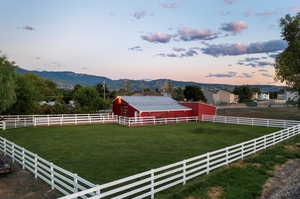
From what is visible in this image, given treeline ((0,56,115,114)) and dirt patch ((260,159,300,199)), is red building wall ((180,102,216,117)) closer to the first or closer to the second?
treeline ((0,56,115,114))

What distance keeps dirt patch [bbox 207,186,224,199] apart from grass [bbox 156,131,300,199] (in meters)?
0.04

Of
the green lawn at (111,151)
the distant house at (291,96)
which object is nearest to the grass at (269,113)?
the distant house at (291,96)

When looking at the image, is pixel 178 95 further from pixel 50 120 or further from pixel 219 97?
pixel 50 120

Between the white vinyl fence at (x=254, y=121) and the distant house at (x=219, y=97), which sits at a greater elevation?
the distant house at (x=219, y=97)

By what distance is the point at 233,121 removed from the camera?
97.7 feet

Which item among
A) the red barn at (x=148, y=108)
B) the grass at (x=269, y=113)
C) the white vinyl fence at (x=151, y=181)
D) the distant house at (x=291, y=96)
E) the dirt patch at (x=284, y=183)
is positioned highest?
the distant house at (x=291, y=96)

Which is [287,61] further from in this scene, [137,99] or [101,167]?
[101,167]

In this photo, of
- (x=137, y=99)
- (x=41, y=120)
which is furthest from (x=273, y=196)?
(x=137, y=99)

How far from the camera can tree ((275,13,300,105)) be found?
96.5ft

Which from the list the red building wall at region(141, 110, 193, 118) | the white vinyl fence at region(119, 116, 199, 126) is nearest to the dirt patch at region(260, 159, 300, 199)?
the white vinyl fence at region(119, 116, 199, 126)

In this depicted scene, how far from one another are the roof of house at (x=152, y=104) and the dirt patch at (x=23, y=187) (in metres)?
20.3

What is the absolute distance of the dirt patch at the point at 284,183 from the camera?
8.42 metres

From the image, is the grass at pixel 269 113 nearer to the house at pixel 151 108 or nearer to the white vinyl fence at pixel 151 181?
the house at pixel 151 108

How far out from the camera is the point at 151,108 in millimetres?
31000
